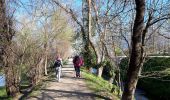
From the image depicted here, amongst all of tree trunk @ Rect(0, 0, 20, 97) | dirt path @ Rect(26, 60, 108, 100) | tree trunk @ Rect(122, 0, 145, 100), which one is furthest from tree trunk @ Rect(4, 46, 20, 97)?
tree trunk @ Rect(122, 0, 145, 100)

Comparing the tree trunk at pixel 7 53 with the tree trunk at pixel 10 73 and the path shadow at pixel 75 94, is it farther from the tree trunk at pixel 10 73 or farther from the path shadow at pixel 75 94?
the path shadow at pixel 75 94

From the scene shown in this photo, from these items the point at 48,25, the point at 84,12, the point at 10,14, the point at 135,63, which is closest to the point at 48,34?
the point at 48,25

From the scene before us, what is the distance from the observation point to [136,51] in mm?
12719

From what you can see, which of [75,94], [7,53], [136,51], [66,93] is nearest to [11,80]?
[7,53]

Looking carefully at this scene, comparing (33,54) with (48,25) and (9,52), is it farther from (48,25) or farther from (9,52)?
(9,52)

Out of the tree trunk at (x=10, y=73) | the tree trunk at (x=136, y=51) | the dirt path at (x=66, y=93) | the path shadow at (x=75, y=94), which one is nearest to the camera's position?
the tree trunk at (x=136, y=51)

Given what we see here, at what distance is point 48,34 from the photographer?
1722 inches

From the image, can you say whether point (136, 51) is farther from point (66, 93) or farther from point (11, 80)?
point (11, 80)

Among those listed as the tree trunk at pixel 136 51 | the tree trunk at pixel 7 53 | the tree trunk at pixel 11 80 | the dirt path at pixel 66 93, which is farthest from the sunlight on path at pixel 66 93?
the tree trunk at pixel 136 51

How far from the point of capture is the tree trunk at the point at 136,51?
40.2 ft

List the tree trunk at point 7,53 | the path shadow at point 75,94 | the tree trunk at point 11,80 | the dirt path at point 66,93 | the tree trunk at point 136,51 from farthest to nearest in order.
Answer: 1. the tree trunk at point 11,80
2. the tree trunk at point 7,53
3. the path shadow at point 75,94
4. the dirt path at point 66,93
5. the tree trunk at point 136,51

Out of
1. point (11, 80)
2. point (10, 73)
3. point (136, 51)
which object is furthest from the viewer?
point (11, 80)

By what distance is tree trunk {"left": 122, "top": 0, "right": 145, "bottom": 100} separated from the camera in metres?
12.2

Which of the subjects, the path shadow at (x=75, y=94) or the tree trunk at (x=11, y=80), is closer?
the path shadow at (x=75, y=94)
